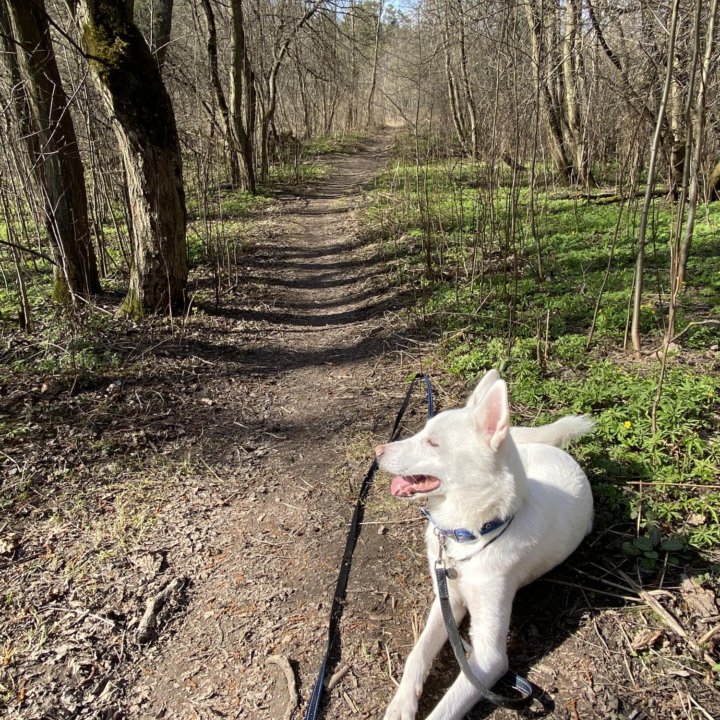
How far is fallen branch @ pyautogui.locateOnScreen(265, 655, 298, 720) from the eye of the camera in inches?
91.2

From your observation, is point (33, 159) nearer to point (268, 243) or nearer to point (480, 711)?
point (268, 243)

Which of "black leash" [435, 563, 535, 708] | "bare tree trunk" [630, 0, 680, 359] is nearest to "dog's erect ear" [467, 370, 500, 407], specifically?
"black leash" [435, 563, 535, 708]

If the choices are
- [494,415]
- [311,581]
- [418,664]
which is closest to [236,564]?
[311,581]

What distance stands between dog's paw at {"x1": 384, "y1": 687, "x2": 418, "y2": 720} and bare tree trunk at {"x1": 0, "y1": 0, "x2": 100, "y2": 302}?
204 inches

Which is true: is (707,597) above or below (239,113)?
below

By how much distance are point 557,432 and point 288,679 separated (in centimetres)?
200

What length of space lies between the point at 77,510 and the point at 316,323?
13.7ft

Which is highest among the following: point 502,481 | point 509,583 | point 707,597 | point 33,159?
point 33,159

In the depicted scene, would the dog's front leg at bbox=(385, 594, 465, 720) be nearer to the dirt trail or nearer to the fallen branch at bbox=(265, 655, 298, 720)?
the dirt trail

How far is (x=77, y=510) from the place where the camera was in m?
3.58

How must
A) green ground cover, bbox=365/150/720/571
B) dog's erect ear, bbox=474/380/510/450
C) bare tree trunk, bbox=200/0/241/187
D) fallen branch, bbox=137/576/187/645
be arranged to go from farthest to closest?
1. bare tree trunk, bbox=200/0/241/187
2. green ground cover, bbox=365/150/720/571
3. fallen branch, bbox=137/576/187/645
4. dog's erect ear, bbox=474/380/510/450

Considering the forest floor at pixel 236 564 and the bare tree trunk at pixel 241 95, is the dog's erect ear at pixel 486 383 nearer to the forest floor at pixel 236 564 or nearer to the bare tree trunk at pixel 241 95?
the forest floor at pixel 236 564

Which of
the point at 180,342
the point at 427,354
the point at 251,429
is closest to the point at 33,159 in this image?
the point at 180,342

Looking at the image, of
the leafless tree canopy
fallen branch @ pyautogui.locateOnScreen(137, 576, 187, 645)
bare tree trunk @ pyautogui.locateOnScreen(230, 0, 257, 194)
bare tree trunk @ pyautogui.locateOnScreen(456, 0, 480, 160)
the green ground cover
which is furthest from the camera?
bare tree trunk @ pyautogui.locateOnScreen(230, 0, 257, 194)
